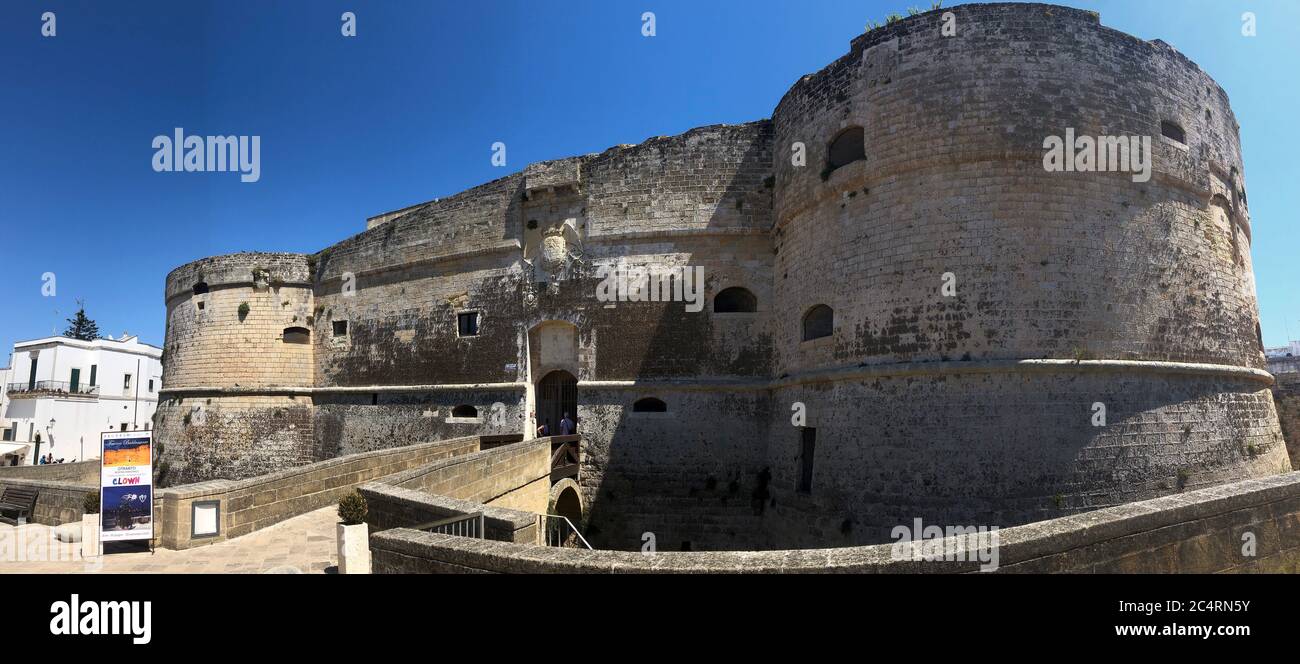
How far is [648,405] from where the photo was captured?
13.8m

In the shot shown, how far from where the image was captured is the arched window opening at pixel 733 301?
13.6 m

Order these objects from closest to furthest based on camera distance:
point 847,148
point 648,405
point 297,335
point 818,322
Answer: point 847,148, point 818,322, point 648,405, point 297,335

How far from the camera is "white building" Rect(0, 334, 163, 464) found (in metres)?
27.8

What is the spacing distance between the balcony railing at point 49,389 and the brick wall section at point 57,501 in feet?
89.8

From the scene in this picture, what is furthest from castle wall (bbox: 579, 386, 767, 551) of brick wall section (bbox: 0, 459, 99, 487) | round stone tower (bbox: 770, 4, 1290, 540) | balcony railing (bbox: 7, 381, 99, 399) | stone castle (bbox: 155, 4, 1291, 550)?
balcony railing (bbox: 7, 381, 99, 399)

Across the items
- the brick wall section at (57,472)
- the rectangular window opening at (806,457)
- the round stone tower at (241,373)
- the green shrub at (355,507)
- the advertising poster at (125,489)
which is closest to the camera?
the advertising poster at (125,489)

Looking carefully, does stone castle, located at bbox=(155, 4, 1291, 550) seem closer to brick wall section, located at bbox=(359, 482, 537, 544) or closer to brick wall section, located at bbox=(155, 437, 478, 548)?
brick wall section, located at bbox=(155, 437, 478, 548)

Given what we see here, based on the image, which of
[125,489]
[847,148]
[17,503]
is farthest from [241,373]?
[847,148]

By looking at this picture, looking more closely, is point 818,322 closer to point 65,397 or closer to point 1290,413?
point 1290,413

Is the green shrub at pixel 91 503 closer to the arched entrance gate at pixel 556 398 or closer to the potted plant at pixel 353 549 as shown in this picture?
the potted plant at pixel 353 549

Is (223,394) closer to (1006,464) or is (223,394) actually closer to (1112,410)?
(1006,464)

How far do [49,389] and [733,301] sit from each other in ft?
110

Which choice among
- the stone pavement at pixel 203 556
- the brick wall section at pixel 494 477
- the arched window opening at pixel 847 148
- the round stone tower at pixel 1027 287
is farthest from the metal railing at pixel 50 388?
the arched window opening at pixel 847 148

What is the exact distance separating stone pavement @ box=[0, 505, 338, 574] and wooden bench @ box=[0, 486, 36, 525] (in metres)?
0.86
